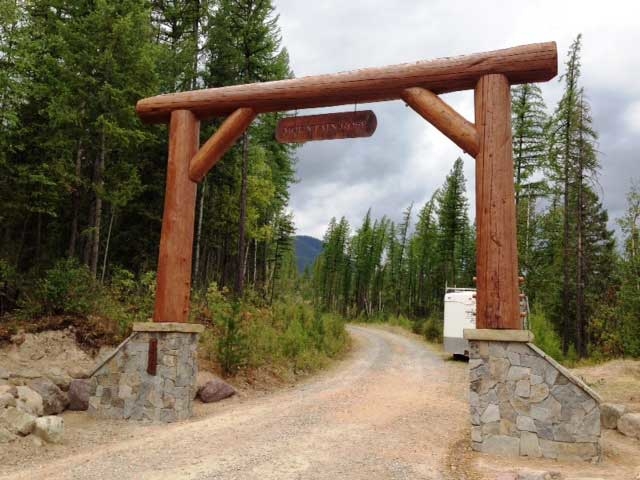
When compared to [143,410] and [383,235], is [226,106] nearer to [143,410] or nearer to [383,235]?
[143,410]

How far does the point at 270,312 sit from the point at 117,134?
7.05 meters

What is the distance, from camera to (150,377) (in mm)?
7293

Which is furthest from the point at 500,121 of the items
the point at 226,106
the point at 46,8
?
the point at 46,8

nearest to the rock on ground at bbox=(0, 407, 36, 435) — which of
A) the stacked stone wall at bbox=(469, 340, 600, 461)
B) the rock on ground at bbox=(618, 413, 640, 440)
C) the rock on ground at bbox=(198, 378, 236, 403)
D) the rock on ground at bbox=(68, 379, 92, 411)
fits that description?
the rock on ground at bbox=(68, 379, 92, 411)

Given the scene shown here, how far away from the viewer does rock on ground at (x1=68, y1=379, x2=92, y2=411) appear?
7.72 metres

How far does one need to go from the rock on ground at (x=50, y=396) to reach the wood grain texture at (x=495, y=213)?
650 centimetres

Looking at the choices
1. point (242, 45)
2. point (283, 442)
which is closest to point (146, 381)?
point (283, 442)

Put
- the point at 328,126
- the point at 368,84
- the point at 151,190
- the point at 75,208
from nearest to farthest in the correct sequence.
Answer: the point at 368,84, the point at 328,126, the point at 75,208, the point at 151,190

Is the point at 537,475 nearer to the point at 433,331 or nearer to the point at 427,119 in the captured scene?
the point at 427,119

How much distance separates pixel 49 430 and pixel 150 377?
1.62 m

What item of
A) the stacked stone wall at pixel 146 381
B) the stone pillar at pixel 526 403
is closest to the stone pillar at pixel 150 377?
the stacked stone wall at pixel 146 381

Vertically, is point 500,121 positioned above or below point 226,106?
below

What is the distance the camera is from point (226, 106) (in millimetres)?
7863

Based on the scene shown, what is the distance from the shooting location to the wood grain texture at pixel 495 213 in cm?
596
